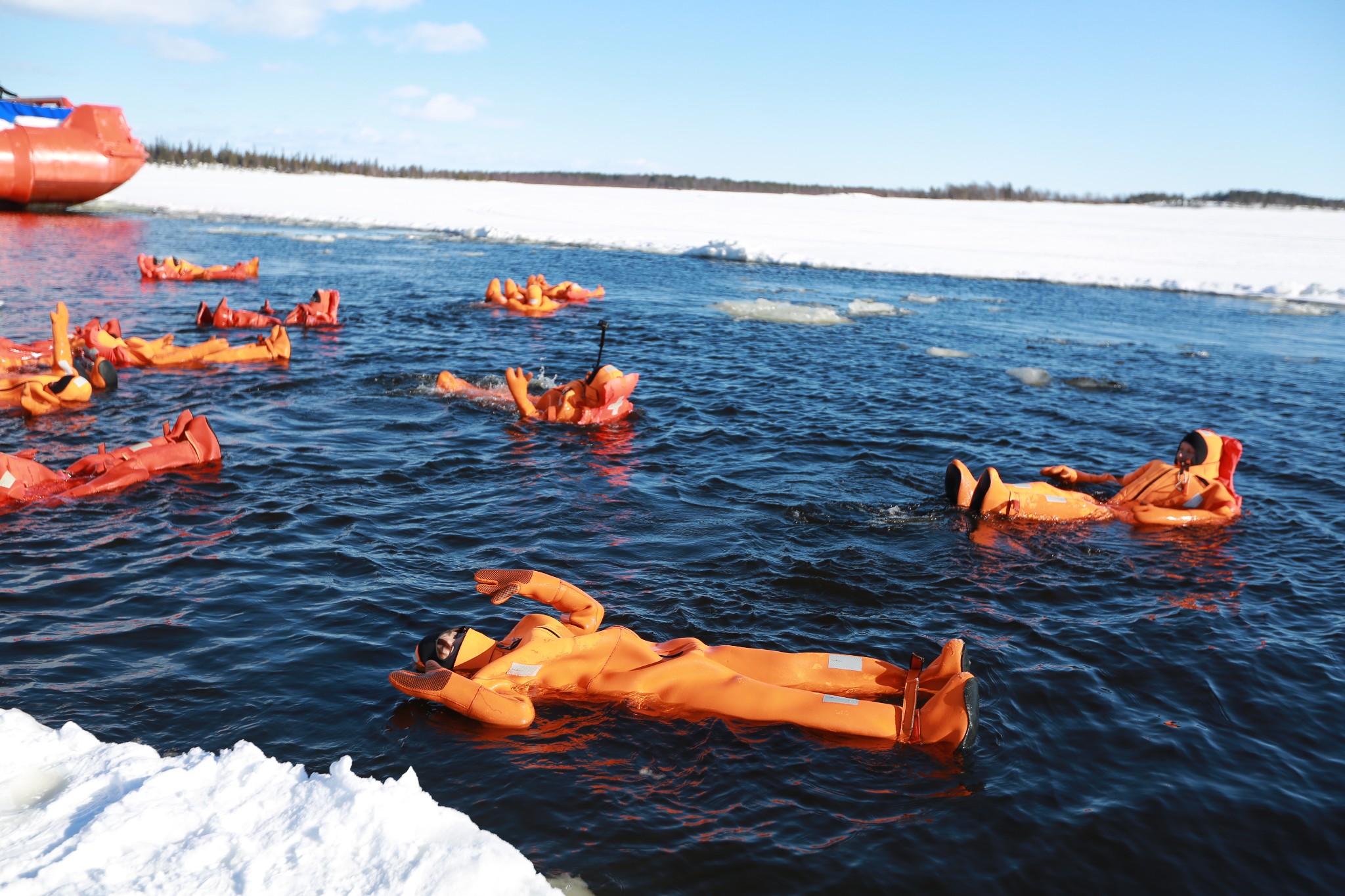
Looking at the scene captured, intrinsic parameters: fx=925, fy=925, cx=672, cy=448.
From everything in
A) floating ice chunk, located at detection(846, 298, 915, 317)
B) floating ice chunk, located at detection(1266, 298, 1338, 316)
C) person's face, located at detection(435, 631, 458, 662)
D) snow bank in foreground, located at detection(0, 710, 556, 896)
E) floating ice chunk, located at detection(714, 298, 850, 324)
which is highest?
floating ice chunk, located at detection(1266, 298, 1338, 316)

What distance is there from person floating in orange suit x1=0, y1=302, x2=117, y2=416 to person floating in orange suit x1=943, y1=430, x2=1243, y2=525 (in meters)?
9.73

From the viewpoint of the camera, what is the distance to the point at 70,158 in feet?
108

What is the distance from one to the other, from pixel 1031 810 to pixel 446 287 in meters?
19.7

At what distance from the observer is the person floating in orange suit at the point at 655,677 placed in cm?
515

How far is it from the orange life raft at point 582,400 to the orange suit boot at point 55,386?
491cm

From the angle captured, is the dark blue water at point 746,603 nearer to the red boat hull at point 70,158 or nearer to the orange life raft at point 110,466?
the orange life raft at point 110,466

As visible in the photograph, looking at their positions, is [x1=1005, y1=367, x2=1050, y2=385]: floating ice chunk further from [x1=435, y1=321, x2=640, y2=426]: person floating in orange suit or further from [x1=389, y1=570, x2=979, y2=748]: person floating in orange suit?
[x1=389, y1=570, x2=979, y2=748]: person floating in orange suit

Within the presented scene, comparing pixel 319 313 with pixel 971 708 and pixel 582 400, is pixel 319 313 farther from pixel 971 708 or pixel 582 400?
pixel 971 708

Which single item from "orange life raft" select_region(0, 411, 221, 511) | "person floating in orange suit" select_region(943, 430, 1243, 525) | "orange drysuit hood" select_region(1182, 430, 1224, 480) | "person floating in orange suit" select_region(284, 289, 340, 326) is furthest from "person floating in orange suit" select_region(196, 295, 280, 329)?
"orange drysuit hood" select_region(1182, 430, 1224, 480)

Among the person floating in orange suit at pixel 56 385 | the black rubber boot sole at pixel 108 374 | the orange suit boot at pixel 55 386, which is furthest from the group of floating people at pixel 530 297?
the orange suit boot at pixel 55 386

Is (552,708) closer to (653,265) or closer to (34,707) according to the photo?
(34,707)

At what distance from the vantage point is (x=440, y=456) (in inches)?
389

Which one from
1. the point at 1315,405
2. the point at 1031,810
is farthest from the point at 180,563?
the point at 1315,405

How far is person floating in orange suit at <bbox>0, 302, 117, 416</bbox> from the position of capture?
10.4 metres
